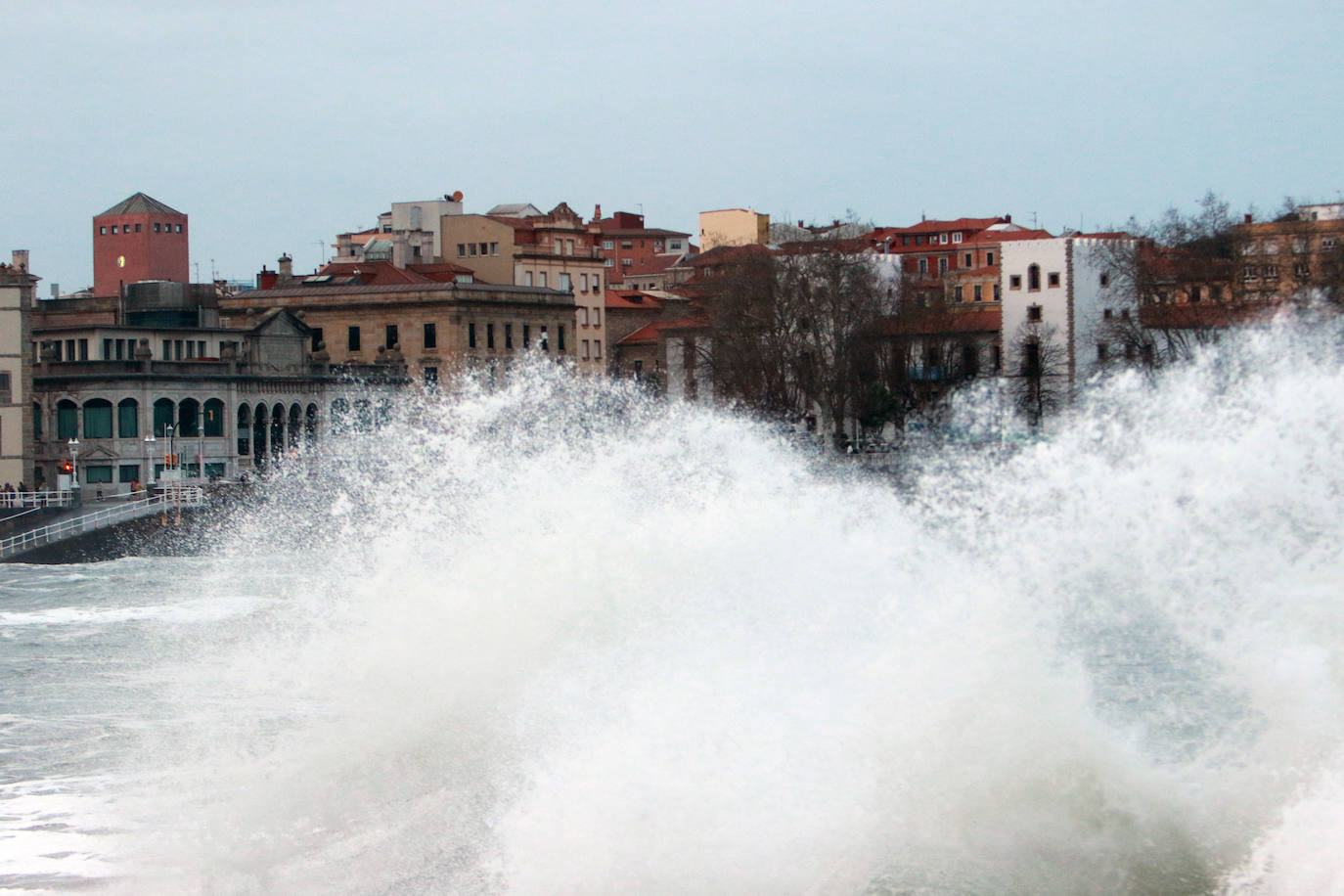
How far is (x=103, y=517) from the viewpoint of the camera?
61.3m

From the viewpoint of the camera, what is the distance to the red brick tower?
395 feet

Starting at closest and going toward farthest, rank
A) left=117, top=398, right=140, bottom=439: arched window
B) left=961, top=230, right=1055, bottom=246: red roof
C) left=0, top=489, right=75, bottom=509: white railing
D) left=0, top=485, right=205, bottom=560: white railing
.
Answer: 1. left=0, top=485, right=205, bottom=560: white railing
2. left=0, top=489, right=75, bottom=509: white railing
3. left=117, top=398, right=140, bottom=439: arched window
4. left=961, top=230, right=1055, bottom=246: red roof

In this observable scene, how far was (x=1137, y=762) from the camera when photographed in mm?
21016

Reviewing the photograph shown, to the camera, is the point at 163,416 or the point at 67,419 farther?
the point at 163,416

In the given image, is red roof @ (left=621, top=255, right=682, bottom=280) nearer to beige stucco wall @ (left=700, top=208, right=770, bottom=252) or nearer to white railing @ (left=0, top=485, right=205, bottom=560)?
beige stucco wall @ (left=700, top=208, right=770, bottom=252)

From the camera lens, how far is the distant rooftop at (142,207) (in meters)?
122

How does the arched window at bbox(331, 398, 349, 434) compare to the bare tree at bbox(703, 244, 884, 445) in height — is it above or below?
below

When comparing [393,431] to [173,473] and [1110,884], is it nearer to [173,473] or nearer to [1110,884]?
[173,473]

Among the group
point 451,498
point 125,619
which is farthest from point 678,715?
point 125,619

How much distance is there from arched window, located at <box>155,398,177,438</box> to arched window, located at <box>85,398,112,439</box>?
204 centimetres

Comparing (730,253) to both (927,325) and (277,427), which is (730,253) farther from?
(277,427)

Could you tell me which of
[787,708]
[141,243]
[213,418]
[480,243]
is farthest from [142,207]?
[787,708]

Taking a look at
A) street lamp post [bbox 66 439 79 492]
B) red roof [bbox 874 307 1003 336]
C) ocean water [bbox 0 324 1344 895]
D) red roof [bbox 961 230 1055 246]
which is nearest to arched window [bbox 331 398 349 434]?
street lamp post [bbox 66 439 79 492]

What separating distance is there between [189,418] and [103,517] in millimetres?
16835
